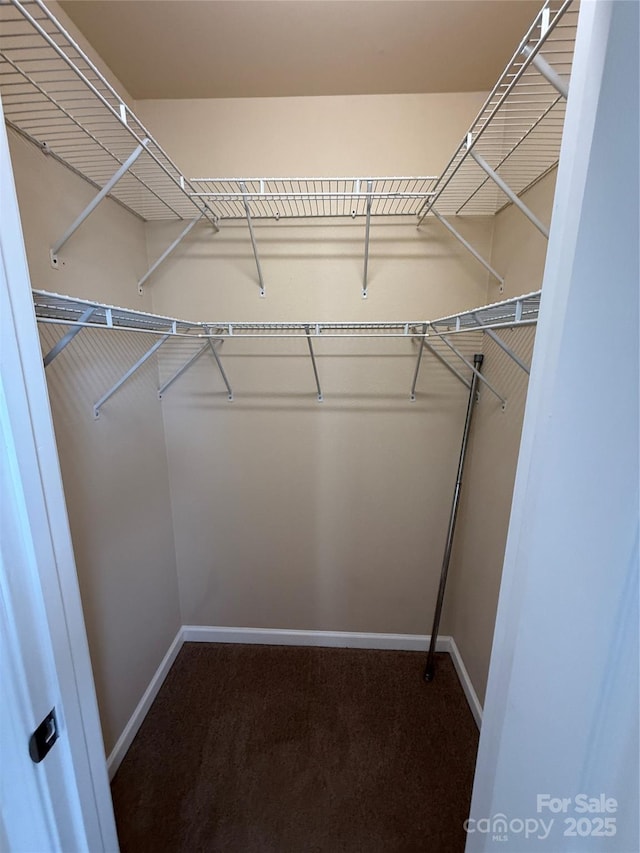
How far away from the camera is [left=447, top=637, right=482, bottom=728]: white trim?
1.62 meters

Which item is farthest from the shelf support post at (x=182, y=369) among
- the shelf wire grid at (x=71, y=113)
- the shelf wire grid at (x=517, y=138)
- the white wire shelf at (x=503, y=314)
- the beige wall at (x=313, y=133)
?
the shelf wire grid at (x=517, y=138)

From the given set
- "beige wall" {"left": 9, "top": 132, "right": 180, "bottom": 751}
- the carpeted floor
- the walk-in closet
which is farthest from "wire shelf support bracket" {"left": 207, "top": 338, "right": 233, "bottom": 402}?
the carpeted floor

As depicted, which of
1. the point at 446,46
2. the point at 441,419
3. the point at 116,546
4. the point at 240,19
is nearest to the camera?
the point at 240,19

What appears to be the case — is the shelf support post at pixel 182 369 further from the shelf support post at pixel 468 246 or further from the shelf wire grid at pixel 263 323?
the shelf support post at pixel 468 246

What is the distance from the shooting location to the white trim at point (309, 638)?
202 cm

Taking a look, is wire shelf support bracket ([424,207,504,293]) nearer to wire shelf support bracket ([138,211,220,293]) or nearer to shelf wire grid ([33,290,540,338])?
shelf wire grid ([33,290,540,338])

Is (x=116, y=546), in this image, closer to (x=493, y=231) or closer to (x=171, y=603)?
(x=171, y=603)

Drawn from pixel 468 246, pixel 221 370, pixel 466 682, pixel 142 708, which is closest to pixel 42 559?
pixel 221 370

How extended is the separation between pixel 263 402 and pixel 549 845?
5.37 ft

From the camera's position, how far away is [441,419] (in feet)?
5.82

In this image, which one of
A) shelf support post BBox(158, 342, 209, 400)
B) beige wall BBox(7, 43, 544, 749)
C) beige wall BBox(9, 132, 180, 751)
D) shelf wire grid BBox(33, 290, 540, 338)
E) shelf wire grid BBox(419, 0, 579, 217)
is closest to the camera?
shelf wire grid BBox(33, 290, 540, 338)

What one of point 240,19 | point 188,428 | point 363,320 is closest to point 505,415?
point 363,320

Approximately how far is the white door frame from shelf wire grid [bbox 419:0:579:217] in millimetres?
1137

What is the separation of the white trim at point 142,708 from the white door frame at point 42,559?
933 millimetres
